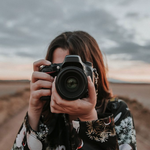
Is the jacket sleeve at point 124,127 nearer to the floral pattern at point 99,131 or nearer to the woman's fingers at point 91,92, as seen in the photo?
the floral pattern at point 99,131

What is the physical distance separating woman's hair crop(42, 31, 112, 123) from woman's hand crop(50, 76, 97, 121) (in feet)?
1.48

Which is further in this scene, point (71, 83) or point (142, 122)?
point (142, 122)

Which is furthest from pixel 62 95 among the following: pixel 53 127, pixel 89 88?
pixel 53 127

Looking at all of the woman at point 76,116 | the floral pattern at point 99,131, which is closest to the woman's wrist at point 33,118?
the woman at point 76,116

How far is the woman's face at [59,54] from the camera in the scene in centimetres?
194

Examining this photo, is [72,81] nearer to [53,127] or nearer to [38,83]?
[38,83]

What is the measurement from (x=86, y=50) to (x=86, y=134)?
0.87 metres

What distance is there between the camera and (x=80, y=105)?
1420 mm

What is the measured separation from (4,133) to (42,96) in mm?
3794

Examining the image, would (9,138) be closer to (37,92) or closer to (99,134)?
(37,92)

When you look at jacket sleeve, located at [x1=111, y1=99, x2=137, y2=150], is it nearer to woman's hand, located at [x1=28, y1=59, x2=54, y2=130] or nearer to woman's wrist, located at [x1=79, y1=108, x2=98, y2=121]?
woman's wrist, located at [x1=79, y1=108, x2=98, y2=121]

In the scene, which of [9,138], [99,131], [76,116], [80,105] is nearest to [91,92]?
[80,105]

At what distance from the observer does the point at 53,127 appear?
70.0 inches

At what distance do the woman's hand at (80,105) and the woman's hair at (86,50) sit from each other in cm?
45
